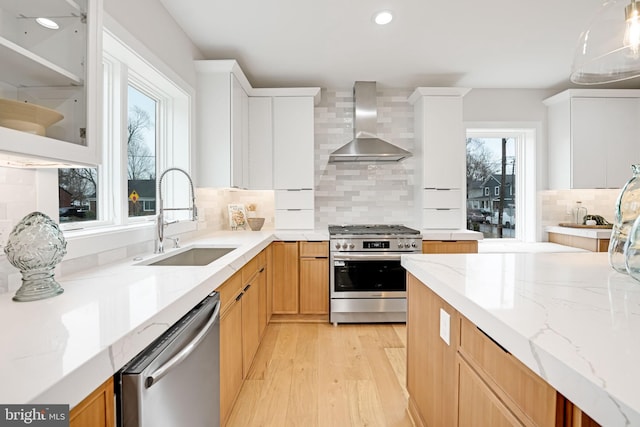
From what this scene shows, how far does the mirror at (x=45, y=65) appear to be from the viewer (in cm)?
97

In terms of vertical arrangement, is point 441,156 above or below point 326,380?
above

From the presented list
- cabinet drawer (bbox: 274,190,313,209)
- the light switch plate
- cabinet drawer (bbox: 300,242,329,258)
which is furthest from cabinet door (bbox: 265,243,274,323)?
the light switch plate

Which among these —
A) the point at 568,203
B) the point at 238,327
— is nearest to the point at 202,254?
the point at 238,327

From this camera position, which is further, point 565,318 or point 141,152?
point 141,152

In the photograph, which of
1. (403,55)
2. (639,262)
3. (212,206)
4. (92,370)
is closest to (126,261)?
(92,370)

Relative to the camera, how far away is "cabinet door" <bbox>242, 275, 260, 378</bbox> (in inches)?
81.0

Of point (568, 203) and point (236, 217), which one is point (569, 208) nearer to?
point (568, 203)

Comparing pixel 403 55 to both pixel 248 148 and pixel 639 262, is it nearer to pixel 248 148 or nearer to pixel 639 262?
pixel 248 148

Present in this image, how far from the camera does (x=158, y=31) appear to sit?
7.40 feet

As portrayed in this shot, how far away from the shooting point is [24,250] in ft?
3.51

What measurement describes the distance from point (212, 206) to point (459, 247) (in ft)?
8.11

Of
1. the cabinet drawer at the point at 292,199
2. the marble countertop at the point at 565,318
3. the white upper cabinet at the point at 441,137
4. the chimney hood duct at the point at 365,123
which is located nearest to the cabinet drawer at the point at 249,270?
the marble countertop at the point at 565,318

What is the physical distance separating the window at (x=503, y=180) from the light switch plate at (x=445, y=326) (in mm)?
3108

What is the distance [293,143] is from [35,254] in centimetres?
270
